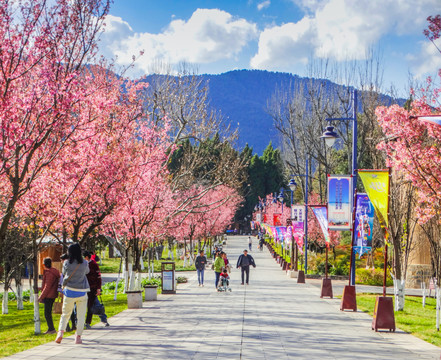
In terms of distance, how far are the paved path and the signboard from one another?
14.2 feet

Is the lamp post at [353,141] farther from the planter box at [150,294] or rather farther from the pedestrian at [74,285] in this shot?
the pedestrian at [74,285]

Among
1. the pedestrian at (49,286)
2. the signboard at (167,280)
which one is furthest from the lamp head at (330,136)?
the signboard at (167,280)

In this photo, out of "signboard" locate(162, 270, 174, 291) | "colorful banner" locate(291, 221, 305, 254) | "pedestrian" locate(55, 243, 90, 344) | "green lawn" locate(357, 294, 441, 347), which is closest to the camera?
"pedestrian" locate(55, 243, 90, 344)

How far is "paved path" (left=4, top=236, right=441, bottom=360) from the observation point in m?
10.3

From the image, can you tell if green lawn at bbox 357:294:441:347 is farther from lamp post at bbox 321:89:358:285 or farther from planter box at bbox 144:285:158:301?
planter box at bbox 144:285:158:301

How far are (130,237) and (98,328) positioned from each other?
918cm

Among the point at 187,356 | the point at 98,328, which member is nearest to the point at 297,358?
the point at 187,356

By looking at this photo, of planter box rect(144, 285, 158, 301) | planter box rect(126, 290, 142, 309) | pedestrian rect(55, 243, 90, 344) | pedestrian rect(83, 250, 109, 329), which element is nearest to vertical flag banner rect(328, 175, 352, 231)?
planter box rect(126, 290, 142, 309)

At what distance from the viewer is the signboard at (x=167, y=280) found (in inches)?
962

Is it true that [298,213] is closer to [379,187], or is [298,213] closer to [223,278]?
[223,278]

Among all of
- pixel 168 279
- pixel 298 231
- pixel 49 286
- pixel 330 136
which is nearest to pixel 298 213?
pixel 298 231

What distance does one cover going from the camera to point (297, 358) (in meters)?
9.86

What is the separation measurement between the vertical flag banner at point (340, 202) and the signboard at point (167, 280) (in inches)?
350

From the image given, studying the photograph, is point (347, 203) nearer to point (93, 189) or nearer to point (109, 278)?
point (93, 189)
